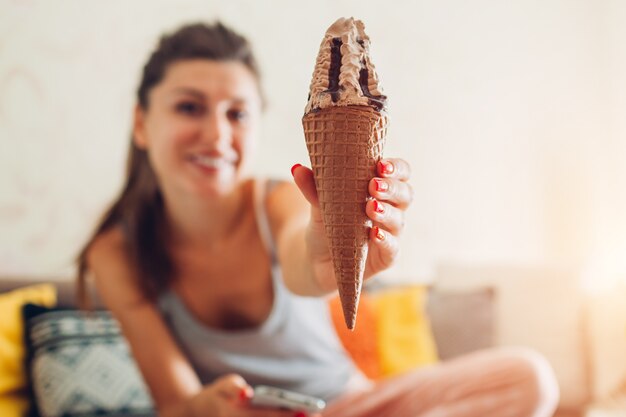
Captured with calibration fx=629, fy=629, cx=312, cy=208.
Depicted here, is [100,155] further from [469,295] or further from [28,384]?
[469,295]

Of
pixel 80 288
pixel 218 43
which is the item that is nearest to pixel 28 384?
pixel 80 288

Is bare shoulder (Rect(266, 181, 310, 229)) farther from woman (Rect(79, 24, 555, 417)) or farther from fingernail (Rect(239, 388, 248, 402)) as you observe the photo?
fingernail (Rect(239, 388, 248, 402))

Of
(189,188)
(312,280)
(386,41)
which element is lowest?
(312,280)

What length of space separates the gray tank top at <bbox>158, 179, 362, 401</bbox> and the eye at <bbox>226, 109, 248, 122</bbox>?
169 mm

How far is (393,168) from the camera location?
577 mm

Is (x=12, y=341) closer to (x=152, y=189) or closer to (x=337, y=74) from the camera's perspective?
(x=152, y=189)

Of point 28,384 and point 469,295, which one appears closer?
point 28,384

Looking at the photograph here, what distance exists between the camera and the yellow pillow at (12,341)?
1.83 m

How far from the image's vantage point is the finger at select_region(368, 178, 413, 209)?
0.55m

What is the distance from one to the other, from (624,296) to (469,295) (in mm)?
627

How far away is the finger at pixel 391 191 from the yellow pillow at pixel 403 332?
1513 millimetres

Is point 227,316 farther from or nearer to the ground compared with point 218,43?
nearer to the ground

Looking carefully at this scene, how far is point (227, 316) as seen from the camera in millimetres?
1439

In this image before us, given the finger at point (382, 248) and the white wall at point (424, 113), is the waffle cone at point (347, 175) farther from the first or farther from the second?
the white wall at point (424, 113)
